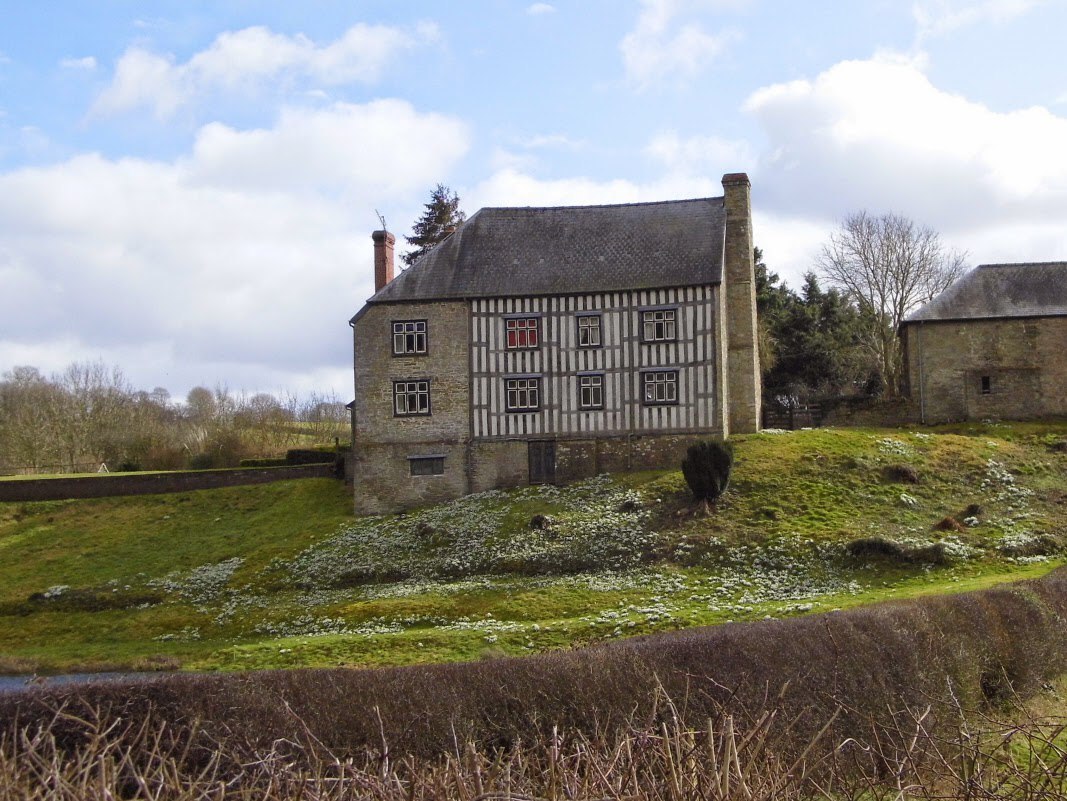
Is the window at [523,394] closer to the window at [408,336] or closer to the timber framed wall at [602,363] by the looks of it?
the timber framed wall at [602,363]

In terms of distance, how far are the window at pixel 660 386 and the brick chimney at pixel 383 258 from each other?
9820 mm

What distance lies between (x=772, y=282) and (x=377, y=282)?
24559mm

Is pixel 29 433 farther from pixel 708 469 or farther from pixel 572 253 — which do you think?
pixel 708 469

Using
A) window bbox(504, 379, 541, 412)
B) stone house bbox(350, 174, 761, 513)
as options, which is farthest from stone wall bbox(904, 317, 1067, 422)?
window bbox(504, 379, 541, 412)

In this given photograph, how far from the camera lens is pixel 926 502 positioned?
2819 centimetres

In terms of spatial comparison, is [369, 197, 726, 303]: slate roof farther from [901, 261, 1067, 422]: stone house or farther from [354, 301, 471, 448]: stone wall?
[901, 261, 1067, 422]: stone house

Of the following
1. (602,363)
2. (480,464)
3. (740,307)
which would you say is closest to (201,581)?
(480,464)

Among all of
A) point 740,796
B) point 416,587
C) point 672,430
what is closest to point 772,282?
point 672,430

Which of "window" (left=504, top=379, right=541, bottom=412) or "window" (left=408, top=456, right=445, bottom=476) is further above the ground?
"window" (left=504, top=379, right=541, bottom=412)

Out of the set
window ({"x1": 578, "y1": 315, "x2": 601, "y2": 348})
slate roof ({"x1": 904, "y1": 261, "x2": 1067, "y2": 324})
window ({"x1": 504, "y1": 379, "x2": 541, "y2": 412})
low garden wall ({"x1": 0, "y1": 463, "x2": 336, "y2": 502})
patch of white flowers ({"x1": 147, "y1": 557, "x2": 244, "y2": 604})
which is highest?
slate roof ({"x1": 904, "y1": 261, "x2": 1067, "y2": 324})

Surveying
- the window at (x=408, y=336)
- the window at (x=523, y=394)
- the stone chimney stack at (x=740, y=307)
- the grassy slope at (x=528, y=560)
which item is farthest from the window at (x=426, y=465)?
the stone chimney stack at (x=740, y=307)

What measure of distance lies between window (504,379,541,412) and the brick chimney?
630 cm

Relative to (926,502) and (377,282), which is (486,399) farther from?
(926,502)

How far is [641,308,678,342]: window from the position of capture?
34156mm
